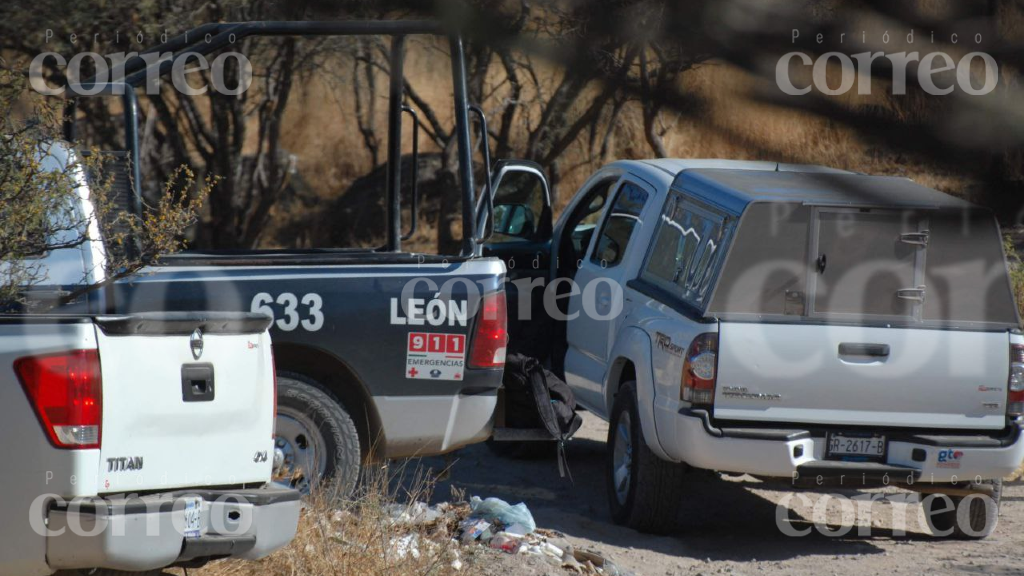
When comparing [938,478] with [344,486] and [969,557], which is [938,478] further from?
[344,486]

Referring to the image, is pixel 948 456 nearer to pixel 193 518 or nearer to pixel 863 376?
pixel 863 376

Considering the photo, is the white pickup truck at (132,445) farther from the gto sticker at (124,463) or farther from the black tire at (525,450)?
the black tire at (525,450)

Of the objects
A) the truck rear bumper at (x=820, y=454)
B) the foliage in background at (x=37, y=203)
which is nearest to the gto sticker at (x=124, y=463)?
the foliage in background at (x=37, y=203)

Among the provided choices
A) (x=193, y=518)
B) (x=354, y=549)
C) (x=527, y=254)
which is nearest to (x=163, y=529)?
(x=193, y=518)

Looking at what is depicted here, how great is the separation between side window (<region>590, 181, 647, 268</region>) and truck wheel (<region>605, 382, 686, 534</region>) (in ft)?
3.80

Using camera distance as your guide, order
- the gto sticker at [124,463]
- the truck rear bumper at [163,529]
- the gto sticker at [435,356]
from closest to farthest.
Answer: the truck rear bumper at [163,529] < the gto sticker at [124,463] < the gto sticker at [435,356]

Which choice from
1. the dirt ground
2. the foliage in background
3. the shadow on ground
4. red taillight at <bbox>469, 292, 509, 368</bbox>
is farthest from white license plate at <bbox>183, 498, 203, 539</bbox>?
red taillight at <bbox>469, 292, 509, 368</bbox>

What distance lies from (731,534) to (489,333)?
1924 millimetres

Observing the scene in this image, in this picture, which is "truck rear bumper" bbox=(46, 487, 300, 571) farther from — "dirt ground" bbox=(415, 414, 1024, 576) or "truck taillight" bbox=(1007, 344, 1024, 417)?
"truck taillight" bbox=(1007, 344, 1024, 417)

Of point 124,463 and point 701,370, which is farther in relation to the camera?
point 701,370

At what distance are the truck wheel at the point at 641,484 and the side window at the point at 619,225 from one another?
3.80 feet

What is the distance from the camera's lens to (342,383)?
622 centimetres

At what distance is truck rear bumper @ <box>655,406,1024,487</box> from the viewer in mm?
5895

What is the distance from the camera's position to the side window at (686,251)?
20.2ft
